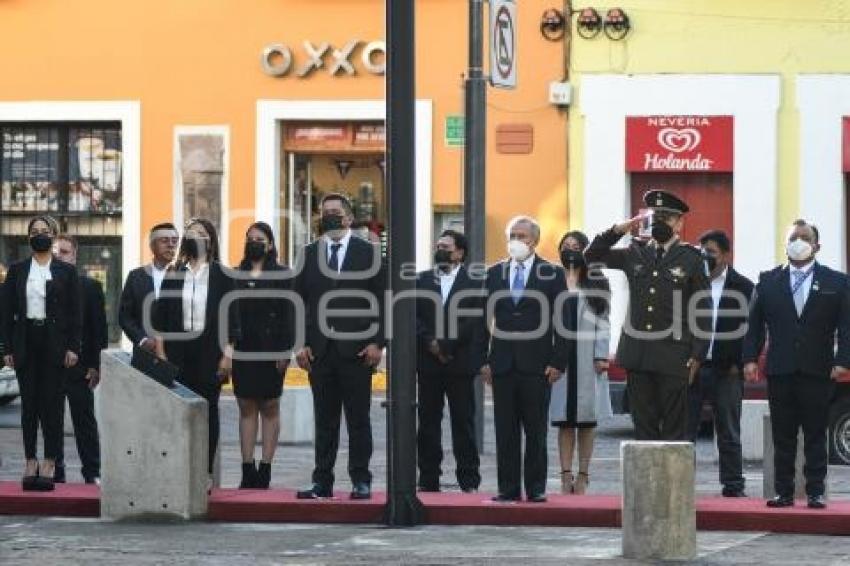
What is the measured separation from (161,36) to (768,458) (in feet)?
58.3

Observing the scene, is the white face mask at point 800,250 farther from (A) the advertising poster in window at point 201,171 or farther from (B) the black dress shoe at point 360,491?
(A) the advertising poster in window at point 201,171

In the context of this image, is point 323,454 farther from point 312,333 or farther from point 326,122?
point 326,122

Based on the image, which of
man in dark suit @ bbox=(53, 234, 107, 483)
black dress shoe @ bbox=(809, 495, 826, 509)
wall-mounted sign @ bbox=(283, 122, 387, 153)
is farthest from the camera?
wall-mounted sign @ bbox=(283, 122, 387, 153)

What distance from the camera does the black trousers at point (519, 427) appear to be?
663 inches

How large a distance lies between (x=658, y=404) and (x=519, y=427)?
0.93 meters

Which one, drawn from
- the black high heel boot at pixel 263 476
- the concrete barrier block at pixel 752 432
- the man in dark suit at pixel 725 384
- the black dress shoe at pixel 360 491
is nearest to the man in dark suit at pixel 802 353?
the man in dark suit at pixel 725 384

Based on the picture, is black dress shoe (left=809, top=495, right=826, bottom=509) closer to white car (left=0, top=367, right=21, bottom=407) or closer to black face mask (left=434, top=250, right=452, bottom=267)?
black face mask (left=434, top=250, right=452, bottom=267)

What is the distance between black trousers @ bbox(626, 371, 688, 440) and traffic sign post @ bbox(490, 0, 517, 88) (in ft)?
22.9

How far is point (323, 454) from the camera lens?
17094 mm

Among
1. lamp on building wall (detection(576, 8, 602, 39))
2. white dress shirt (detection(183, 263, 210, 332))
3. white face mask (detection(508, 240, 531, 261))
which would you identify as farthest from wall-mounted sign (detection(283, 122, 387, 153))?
white face mask (detection(508, 240, 531, 261))

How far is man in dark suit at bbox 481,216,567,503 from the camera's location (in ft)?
55.3

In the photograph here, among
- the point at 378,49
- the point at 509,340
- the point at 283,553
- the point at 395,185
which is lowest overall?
the point at 283,553

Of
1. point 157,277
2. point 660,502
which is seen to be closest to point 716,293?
point 660,502

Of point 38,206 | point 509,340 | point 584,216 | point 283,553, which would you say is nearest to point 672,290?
point 509,340
